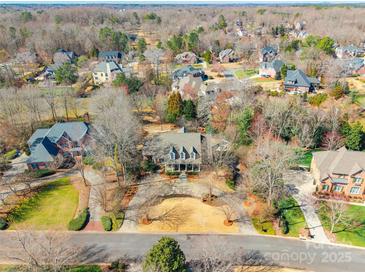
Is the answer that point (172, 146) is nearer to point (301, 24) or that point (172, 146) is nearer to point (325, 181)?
point (325, 181)

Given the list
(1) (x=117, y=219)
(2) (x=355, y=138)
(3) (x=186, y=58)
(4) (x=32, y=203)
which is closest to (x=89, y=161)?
(4) (x=32, y=203)

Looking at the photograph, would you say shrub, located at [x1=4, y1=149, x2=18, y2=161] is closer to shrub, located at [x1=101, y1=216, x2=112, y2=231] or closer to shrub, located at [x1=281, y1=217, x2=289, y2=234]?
shrub, located at [x1=101, y1=216, x2=112, y2=231]

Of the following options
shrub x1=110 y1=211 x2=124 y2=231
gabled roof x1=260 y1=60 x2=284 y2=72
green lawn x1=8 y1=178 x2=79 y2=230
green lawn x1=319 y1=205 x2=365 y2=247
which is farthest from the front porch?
gabled roof x1=260 y1=60 x2=284 y2=72

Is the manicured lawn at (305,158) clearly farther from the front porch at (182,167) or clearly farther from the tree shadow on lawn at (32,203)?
the tree shadow on lawn at (32,203)

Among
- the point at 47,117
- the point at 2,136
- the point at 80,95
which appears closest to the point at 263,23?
the point at 80,95

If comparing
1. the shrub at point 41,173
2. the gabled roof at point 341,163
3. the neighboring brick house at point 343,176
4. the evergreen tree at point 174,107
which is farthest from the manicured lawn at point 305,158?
the shrub at point 41,173

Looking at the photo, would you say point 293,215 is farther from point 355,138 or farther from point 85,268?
point 85,268

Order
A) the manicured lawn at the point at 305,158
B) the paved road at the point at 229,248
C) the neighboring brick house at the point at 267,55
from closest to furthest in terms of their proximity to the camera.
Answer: the paved road at the point at 229,248 < the manicured lawn at the point at 305,158 < the neighboring brick house at the point at 267,55
